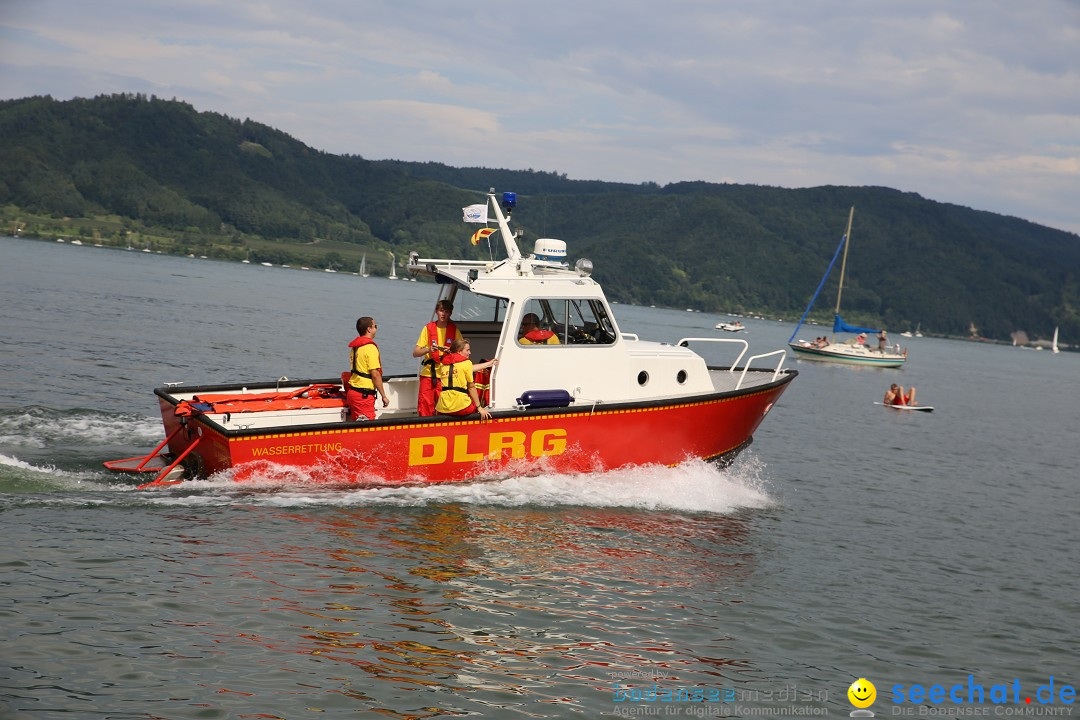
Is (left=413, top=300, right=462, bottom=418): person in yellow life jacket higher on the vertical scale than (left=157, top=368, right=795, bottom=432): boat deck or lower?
higher

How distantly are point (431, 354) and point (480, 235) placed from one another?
1.83 metres

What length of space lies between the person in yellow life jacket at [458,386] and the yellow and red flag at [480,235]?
5.68 ft

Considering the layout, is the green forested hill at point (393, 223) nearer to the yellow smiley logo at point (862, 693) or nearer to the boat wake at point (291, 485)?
the boat wake at point (291, 485)

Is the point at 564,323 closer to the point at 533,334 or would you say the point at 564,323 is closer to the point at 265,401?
the point at 533,334

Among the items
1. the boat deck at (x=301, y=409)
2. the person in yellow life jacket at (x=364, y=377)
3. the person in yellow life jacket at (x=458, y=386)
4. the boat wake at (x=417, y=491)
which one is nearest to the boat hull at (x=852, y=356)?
the boat wake at (x=417, y=491)

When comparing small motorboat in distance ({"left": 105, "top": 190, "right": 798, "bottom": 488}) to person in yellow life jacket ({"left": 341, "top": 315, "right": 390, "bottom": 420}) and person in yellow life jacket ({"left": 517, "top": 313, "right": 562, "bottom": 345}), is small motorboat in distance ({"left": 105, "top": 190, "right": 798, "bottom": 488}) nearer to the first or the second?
person in yellow life jacket ({"left": 517, "top": 313, "right": 562, "bottom": 345})

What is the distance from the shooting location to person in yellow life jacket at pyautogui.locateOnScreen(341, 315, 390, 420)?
11.1m

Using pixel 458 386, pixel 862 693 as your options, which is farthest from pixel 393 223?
pixel 862 693

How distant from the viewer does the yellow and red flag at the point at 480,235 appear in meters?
12.1

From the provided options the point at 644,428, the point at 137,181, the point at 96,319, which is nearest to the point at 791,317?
the point at 137,181

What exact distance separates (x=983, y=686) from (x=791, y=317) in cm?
16399

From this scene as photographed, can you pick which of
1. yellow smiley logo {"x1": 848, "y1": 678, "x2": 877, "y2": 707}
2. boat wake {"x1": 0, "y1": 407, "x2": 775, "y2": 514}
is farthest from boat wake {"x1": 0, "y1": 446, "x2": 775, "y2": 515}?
yellow smiley logo {"x1": 848, "y1": 678, "x2": 877, "y2": 707}

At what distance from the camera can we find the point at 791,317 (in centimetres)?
16650

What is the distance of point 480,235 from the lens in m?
12.2
